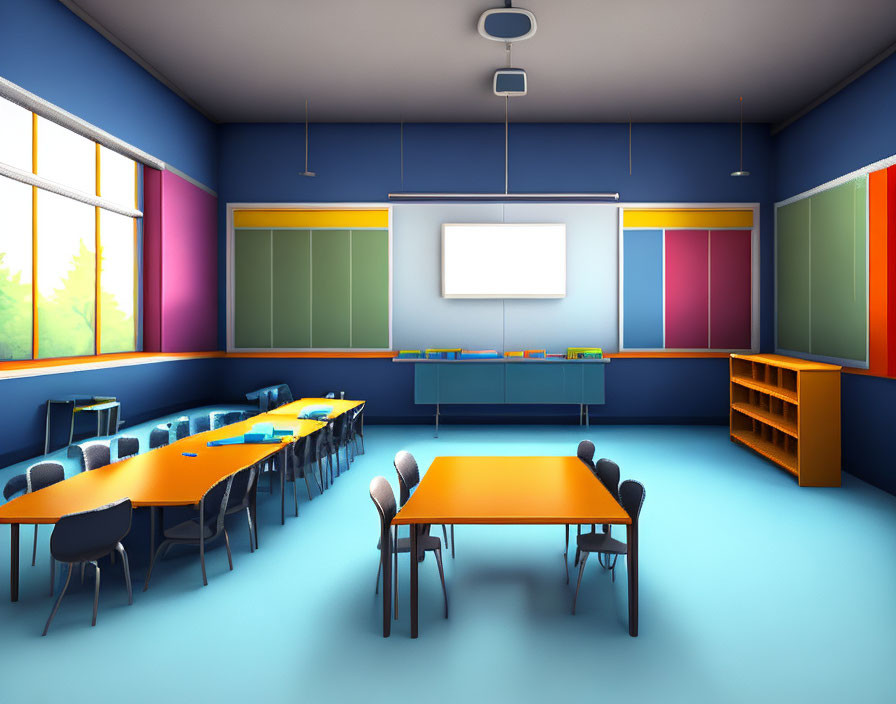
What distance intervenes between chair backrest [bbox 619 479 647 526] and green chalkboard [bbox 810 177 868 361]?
172 inches

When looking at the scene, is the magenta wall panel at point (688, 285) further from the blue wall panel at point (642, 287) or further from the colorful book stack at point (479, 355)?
the colorful book stack at point (479, 355)

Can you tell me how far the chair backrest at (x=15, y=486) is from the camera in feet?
10.5

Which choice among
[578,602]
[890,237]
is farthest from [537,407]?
[578,602]

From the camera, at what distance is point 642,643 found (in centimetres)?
254

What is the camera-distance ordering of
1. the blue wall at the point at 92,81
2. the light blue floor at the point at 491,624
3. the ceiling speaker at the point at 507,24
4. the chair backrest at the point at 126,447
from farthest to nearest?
1. the ceiling speaker at the point at 507,24
2. the blue wall at the point at 92,81
3. the chair backrest at the point at 126,447
4. the light blue floor at the point at 491,624

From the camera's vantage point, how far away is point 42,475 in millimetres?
3336

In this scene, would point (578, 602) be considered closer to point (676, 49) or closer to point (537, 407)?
point (537, 407)

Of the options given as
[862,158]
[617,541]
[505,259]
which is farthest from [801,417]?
[505,259]

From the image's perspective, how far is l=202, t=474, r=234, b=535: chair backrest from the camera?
123 inches

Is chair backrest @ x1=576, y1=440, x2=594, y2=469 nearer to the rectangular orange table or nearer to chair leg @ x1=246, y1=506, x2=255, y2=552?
the rectangular orange table

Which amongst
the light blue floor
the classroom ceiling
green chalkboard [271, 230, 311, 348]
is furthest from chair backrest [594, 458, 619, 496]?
green chalkboard [271, 230, 311, 348]

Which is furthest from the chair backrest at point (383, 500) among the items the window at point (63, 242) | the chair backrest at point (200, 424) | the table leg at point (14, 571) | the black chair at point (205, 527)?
the window at point (63, 242)

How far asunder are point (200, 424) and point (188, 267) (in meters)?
3.12

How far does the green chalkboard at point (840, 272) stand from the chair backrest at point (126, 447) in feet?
23.8
